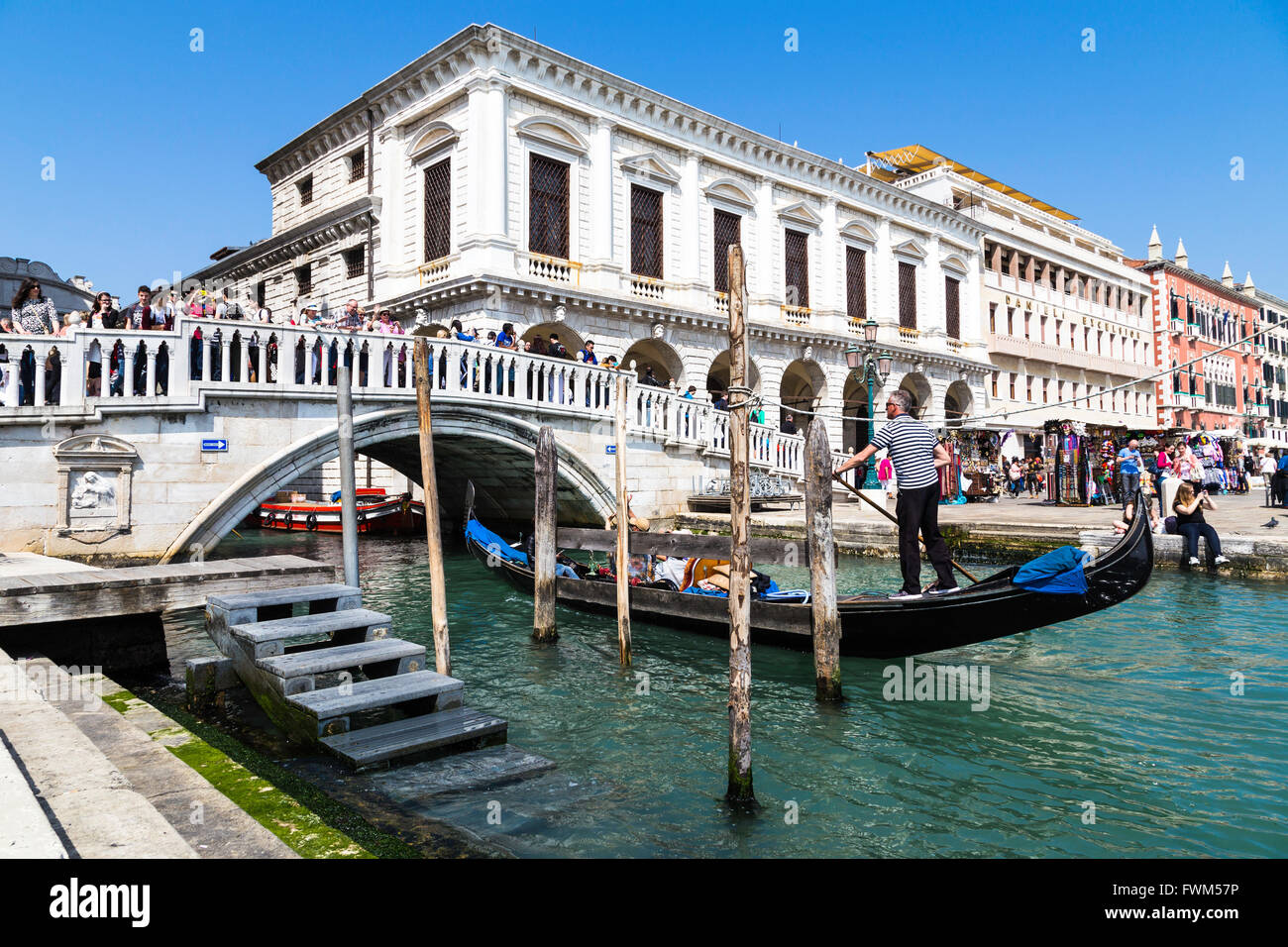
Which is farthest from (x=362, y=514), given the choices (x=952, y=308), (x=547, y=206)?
(x=952, y=308)

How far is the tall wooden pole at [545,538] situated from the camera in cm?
708

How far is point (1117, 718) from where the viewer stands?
15.0ft

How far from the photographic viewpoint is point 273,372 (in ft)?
29.2

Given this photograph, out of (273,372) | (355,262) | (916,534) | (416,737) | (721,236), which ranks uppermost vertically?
(721,236)

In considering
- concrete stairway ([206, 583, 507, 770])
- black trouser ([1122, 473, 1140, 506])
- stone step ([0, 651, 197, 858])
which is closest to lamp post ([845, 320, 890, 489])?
black trouser ([1122, 473, 1140, 506])

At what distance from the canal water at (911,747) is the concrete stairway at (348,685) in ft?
1.25

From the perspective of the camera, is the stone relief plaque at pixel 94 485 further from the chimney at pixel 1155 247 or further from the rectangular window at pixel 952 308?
the chimney at pixel 1155 247

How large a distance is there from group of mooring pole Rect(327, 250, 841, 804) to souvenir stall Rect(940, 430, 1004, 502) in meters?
10.8

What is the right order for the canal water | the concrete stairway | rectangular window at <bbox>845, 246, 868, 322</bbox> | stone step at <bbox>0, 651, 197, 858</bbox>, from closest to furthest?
stone step at <bbox>0, 651, 197, 858</bbox> < the canal water < the concrete stairway < rectangular window at <bbox>845, 246, 868, 322</bbox>

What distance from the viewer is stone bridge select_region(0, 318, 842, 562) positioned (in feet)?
24.2

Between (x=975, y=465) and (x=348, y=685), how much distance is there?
15745 mm

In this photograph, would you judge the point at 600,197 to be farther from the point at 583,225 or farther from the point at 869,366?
the point at 869,366

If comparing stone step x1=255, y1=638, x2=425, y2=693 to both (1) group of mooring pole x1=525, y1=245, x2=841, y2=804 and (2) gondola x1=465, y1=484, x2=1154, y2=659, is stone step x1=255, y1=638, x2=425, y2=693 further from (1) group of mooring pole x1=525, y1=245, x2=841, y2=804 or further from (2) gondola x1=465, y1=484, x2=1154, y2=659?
(2) gondola x1=465, y1=484, x2=1154, y2=659

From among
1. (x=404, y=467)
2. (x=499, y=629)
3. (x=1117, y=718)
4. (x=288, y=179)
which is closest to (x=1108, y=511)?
(x=1117, y=718)
